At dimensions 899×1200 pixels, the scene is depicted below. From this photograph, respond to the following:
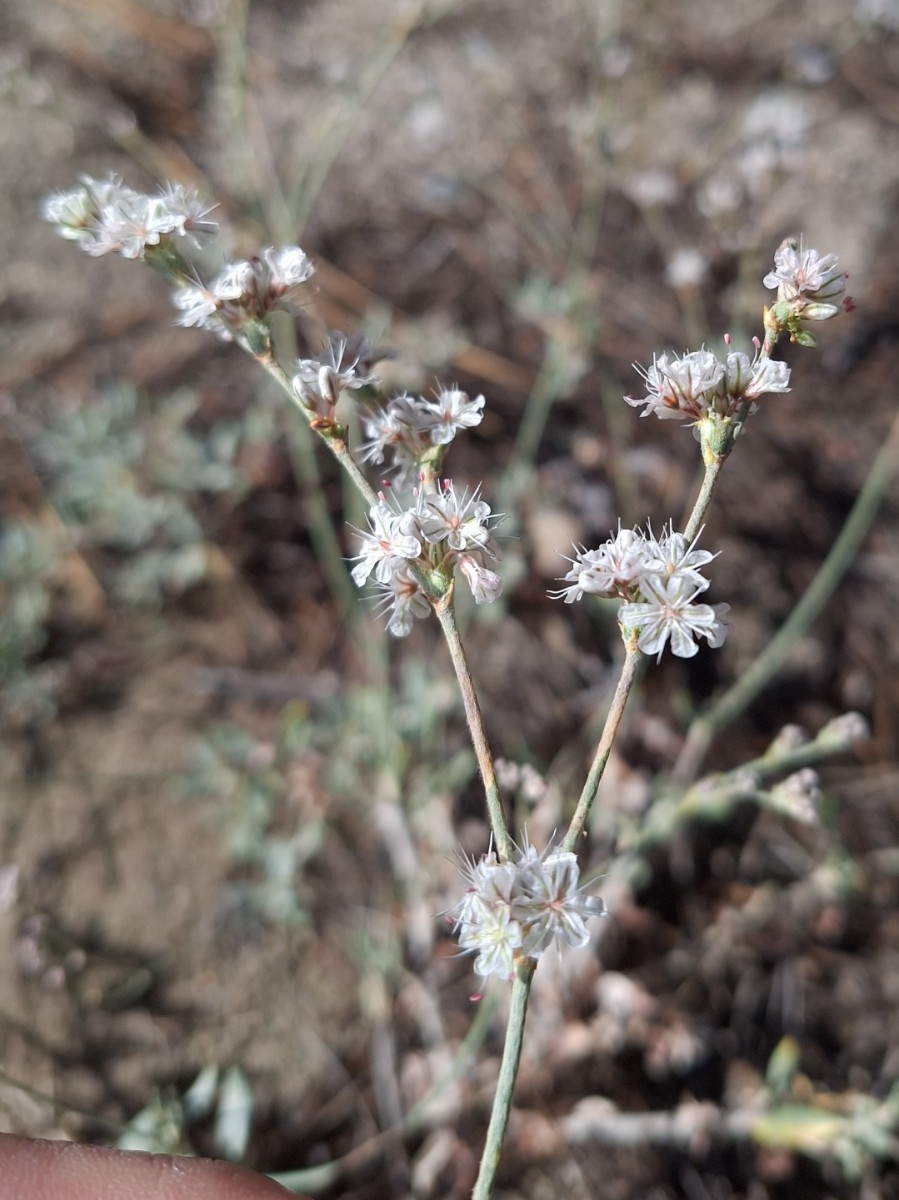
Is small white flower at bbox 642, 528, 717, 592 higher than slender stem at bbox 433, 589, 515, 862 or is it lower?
higher

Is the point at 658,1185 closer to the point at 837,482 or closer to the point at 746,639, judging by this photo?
the point at 746,639

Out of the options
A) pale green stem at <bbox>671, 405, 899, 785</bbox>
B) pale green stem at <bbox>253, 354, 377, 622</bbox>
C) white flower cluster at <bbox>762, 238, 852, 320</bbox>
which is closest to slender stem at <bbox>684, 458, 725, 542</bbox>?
white flower cluster at <bbox>762, 238, 852, 320</bbox>

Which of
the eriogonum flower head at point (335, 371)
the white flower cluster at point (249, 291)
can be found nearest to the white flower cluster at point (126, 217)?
the white flower cluster at point (249, 291)

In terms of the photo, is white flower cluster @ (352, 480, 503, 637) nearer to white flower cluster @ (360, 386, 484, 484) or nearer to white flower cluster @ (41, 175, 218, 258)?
white flower cluster @ (360, 386, 484, 484)

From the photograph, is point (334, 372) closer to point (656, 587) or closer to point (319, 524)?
point (656, 587)

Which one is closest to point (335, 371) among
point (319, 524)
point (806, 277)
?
point (806, 277)

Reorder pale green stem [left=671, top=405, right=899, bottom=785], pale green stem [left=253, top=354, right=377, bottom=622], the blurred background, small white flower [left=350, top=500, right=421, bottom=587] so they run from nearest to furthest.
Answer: small white flower [left=350, top=500, right=421, bottom=587], the blurred background, pale green stem [left=671, top=405, right=899, bottom=785], pale green stem [left=253, top=354, right=377, bottom=622]

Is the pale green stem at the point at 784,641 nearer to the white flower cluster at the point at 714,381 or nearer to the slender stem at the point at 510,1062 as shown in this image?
the white flower cluster at the point at 714,381
